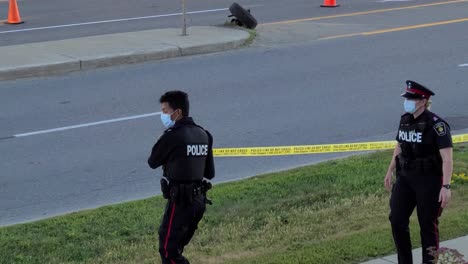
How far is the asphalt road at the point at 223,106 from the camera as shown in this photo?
9141 mm

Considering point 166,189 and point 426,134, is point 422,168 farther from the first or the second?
point 166,189

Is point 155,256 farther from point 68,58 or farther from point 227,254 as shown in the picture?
point 68,58

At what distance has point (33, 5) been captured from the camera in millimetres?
23359

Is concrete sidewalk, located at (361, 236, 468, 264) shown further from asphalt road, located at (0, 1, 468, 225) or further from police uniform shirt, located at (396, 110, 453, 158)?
asphalt road, located at (0, 1, 468, 225)

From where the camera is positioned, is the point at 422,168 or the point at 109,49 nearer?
the point at 422,168

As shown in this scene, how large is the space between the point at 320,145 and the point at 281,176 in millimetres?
1635

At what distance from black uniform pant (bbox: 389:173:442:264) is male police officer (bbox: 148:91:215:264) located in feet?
4.39

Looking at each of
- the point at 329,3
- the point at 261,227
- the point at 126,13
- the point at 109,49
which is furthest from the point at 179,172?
the point at 329,3

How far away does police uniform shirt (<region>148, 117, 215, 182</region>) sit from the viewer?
5516mm

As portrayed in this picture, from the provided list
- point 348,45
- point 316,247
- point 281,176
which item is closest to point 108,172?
point 281,176

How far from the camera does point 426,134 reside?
5.64m

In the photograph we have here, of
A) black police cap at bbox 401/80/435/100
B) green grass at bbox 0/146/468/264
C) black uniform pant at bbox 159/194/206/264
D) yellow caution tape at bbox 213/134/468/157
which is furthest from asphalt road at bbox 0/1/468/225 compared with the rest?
black police cap at bbox 401/80/435/100

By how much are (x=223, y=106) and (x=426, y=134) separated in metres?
6.75

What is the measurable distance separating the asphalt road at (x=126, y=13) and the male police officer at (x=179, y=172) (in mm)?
12271
